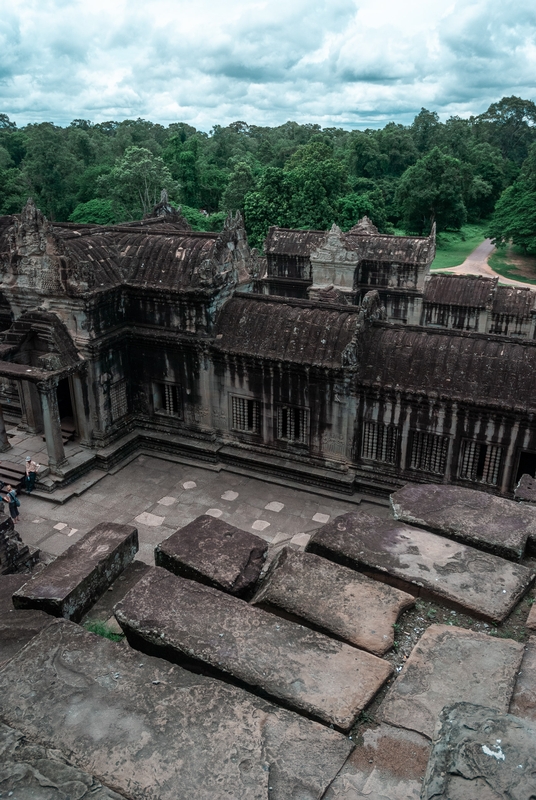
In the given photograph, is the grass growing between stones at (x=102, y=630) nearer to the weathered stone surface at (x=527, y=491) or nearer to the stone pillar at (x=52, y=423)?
the weathered stone surface at (x=527, y=491)

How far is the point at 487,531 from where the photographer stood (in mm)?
7055

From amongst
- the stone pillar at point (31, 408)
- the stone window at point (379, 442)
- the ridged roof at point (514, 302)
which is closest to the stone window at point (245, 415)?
the stone window at point (379, 442)

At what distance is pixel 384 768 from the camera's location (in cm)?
440

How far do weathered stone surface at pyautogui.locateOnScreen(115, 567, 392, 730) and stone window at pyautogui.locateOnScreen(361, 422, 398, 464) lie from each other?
48.1ft

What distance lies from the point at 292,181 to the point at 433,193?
72.6ft

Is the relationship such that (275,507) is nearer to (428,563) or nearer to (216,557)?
(216,557)

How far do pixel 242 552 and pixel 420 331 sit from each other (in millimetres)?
14348

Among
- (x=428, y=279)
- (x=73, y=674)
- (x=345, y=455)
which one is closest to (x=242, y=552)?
(x=73, y=674)

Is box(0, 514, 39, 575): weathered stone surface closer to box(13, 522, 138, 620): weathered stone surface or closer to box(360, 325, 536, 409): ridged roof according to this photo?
Result: box(13, 522, 138, 620): weathered stone surface

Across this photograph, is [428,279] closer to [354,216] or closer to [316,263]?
[316,263]

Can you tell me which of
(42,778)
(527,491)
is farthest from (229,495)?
(42,778)

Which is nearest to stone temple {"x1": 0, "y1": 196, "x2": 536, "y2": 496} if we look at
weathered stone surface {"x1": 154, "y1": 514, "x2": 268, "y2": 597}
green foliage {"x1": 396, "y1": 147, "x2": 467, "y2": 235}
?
weathered stone surface {"x1": 154, "y1": 514, "x2": 268, "y2": 597}

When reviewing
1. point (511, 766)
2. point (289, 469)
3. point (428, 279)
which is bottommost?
point (289, 469)

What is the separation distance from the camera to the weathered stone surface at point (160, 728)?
13.7ft
